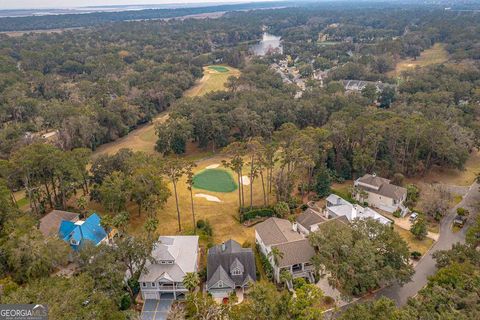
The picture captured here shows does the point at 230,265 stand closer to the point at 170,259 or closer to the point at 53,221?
the point at 170,259

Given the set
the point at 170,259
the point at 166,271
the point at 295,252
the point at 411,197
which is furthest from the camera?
the point at 411,197

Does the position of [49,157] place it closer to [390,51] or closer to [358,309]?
[358,309]

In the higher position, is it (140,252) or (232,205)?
(140,252)

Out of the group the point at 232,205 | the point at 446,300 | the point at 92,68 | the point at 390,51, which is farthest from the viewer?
the point at 390,51

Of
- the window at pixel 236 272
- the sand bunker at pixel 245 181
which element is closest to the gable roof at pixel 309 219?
the window at pixel 236 272

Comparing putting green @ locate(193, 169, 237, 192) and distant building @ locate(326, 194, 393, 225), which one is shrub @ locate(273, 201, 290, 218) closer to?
distant building @ locate(326, 194, 393, 225)

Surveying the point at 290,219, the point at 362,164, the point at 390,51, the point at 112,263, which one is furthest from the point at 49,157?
the point at 390,51

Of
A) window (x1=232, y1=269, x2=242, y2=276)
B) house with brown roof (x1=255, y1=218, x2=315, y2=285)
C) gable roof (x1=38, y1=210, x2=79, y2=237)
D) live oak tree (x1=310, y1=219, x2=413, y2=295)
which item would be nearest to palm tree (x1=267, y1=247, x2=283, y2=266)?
house with brown roof (x1=255, y1=218, x2=315, y2=285)

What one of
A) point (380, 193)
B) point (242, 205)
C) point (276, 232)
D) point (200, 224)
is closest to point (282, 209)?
point (276, 232)
